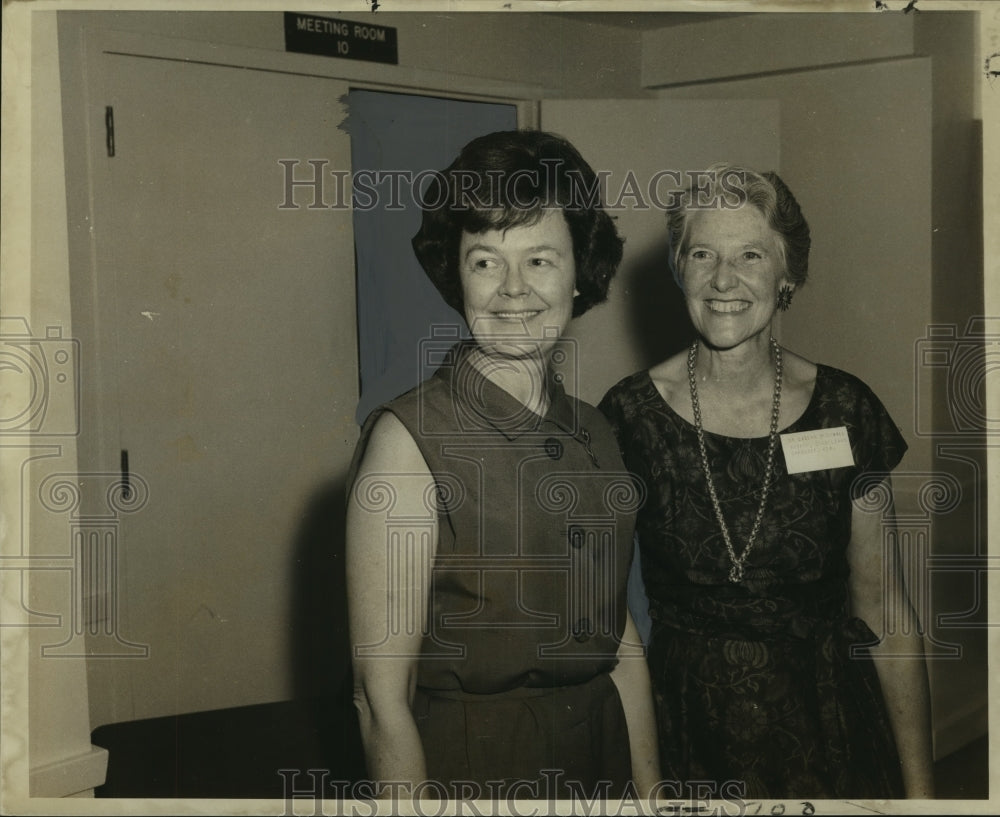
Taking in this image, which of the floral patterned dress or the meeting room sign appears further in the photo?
the meeting room sign

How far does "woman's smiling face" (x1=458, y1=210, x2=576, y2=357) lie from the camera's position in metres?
1.61

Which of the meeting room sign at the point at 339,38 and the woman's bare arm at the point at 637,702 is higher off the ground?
the meeting room sign at the point at 339,38

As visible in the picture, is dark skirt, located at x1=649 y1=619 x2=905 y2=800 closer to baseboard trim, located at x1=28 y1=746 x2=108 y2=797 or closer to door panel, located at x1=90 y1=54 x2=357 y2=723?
door panel, located at x1=90 y1=54 x2=357 y2=723

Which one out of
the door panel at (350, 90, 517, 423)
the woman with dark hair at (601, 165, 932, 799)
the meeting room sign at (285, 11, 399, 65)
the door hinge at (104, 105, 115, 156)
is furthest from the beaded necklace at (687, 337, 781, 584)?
the door hinge at (104, 105, 115, 156)

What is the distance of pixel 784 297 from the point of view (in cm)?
169

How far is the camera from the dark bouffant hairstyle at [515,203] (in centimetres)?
162

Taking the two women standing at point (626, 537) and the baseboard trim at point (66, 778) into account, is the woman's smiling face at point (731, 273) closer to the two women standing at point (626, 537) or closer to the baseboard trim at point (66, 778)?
the two women standing at point (626, 537)

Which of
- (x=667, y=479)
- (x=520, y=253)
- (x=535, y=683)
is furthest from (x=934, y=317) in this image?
(x=535, y=683)

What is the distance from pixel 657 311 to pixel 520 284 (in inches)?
9.3

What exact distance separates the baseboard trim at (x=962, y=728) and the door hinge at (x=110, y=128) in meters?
1.62

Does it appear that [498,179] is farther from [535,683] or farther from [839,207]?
[535,683]

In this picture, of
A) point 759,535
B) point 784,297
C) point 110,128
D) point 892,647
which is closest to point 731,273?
point 784,297

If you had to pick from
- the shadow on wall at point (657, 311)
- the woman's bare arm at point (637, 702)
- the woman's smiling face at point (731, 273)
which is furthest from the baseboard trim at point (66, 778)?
the woman's smiling face at point (731, 273)

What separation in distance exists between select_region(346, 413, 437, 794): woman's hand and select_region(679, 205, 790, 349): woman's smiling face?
496mm
